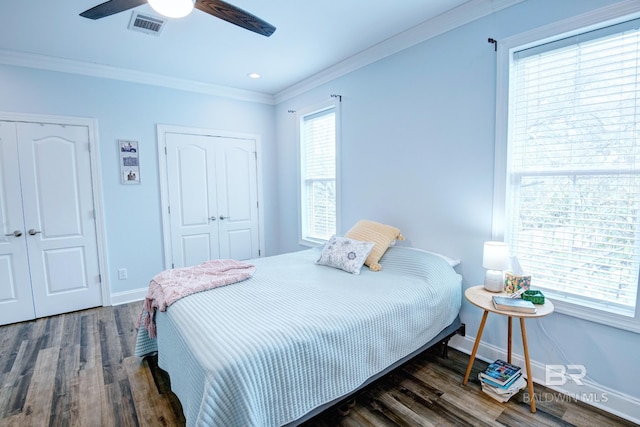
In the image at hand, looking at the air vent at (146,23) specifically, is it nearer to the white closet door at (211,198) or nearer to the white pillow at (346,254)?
the white closet door at (211,198)

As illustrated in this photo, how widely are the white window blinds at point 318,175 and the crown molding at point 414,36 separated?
41 cm

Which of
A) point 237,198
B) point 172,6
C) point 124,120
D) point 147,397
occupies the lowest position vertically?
point 147,397

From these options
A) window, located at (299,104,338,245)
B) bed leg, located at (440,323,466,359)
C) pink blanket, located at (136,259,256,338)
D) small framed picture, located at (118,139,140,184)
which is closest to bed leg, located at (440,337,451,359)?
bed leg, located at (440,323,466,359)

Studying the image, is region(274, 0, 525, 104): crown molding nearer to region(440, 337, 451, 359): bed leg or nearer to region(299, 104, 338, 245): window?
region(299, 104, 338, 245): window

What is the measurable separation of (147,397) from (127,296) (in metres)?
2.04

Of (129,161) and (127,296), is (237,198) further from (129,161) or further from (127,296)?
(127,296)

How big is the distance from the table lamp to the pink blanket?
66.7 inches

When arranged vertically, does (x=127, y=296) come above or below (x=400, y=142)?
below

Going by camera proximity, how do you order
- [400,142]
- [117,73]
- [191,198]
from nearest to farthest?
[400,142]
[117,73]
[191,198]

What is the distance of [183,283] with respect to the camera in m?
2.16

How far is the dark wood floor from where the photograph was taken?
176cm

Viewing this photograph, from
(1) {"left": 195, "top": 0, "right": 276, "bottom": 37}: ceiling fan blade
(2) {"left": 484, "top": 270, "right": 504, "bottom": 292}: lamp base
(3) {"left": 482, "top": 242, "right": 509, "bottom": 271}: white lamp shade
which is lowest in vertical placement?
(2) {"left": 484, "top": 270, "right": 504, "bottom": 292}: lamp base

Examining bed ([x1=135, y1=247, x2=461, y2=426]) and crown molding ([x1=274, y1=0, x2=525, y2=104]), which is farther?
crown molding ([x1=274, y1=0, x2=525, y2=104])

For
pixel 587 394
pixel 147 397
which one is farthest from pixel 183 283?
pixel 587 394
